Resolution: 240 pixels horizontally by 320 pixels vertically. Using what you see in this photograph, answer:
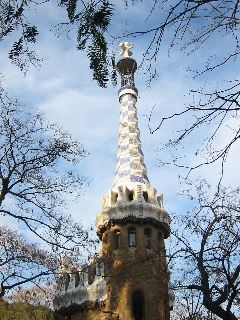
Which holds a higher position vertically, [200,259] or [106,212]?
[106,212]

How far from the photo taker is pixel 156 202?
65.2 feet

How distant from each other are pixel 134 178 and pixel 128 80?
7207 millimetres

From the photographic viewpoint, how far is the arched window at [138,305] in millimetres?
17766

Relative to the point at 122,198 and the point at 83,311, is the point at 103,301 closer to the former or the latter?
the point at 83,311

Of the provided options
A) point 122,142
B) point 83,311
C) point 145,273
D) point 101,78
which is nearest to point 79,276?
point 83,311

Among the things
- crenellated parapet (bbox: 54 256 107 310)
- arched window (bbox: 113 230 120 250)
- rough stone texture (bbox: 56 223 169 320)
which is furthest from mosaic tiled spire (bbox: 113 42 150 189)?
crenellated parapet (bbox: 54 256 107 310)

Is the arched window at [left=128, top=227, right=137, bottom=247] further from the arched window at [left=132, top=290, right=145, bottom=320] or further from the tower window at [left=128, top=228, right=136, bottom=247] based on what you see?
the arched window at [left=132, top=290, right=145, bottom=320]

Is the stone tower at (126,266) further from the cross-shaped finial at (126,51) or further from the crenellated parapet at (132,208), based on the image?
the cross-shaped finial at (126,51)

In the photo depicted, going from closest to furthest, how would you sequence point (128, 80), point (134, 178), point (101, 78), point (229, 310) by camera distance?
point (101, 78)
point (229, 310)
point (134, 178)
point (128, 80)

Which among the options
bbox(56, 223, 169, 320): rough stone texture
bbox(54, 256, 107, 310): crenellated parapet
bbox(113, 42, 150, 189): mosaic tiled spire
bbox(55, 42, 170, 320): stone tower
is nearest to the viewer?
bbox(56, 223, 169, 320): rough stone texture

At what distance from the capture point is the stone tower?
58.1 feet

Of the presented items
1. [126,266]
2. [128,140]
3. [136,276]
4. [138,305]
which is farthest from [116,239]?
[128,140]

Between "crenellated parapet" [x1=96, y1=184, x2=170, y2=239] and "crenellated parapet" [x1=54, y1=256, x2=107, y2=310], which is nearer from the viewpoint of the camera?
"crenellated parapet" [x1=54, y1=256, x2=107, y2=310]

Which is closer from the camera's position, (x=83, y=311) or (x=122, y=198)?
(x=83, y=311)
